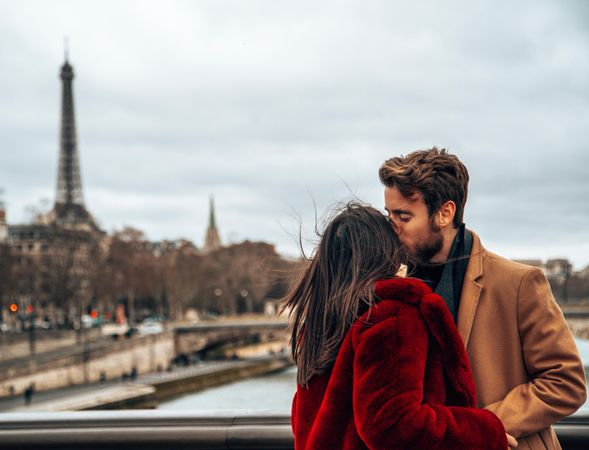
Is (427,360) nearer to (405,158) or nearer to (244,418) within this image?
(405,158)

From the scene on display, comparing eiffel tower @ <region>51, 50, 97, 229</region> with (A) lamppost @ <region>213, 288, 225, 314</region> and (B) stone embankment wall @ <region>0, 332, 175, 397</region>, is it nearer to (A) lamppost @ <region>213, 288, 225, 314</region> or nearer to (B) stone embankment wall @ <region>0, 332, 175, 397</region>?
(A) lamppost @ <region>213, 288, 225, 314</region>

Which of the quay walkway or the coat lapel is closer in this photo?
the coat lapel

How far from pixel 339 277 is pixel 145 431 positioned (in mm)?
958

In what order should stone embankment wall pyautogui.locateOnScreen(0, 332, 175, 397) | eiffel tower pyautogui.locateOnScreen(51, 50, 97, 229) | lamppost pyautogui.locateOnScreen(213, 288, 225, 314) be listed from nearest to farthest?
stone embankment wall pyautogui.locateOnScreen(0, 332, 175, 397)
lamppost pyautogui.locateOnScreen(213, 288, 225, 314)
eiffel tower pyautogui.locateOnScreen(51, 50, 97, 229)

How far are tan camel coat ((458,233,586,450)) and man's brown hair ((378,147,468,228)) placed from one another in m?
0.17

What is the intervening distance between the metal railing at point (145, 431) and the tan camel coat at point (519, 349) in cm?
68

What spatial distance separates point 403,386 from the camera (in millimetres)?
1400

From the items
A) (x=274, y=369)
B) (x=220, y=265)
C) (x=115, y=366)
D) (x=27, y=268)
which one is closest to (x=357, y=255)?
(x=115, y=366)

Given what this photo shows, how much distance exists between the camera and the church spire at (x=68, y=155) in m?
54.0

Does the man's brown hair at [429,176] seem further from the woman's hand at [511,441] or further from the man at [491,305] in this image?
the woman's hand at [511,441]

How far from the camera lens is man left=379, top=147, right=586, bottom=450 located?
5.28 ft

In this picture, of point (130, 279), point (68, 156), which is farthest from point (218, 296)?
point (68, 156)

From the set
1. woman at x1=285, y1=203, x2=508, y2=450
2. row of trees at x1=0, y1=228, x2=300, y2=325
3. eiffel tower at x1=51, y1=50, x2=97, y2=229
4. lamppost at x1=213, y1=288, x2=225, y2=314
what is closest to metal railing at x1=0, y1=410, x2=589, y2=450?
woman at x1=285, y1=203, x2=508, y2=450

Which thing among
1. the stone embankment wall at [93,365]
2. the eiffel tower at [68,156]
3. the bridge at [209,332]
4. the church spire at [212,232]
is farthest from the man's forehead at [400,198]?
the church spire at [212,232]
